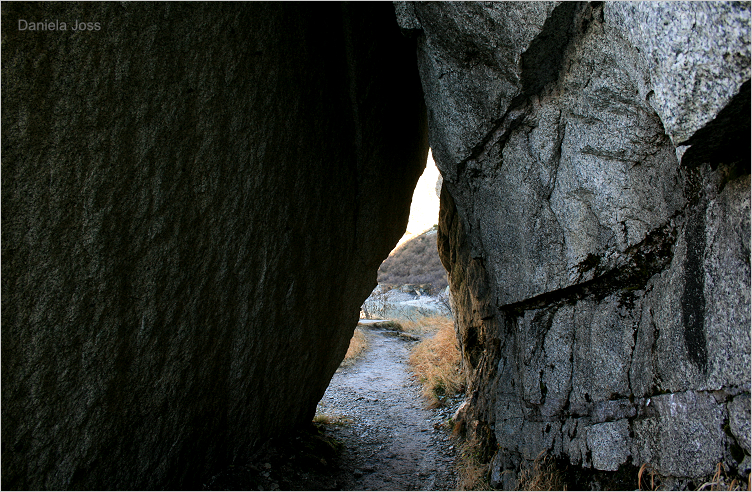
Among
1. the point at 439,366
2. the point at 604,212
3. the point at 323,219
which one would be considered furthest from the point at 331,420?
the point at 604,212

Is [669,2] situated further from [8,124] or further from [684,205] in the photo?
[8,124]

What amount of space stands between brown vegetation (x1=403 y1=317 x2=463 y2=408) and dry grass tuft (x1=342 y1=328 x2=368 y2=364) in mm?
1203

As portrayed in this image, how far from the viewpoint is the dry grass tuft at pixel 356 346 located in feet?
30.4

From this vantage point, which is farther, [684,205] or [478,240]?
[478,240]

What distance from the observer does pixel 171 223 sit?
278cm

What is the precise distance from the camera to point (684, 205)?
2.60m

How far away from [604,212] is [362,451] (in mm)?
3198

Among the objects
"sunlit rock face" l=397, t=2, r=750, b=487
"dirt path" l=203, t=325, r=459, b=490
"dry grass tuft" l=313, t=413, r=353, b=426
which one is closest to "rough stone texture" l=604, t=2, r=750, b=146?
"sunlit rock face" l=397, t=2, r=750, b=487

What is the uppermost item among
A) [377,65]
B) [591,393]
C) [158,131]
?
[377,65]

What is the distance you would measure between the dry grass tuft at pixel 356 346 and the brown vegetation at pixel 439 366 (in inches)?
47.4

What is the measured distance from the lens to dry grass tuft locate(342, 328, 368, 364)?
9.26 meters

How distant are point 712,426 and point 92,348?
10.1ft

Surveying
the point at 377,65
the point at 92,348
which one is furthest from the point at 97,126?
the point at 377,65

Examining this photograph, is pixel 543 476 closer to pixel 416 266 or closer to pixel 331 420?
pixel 331 420
